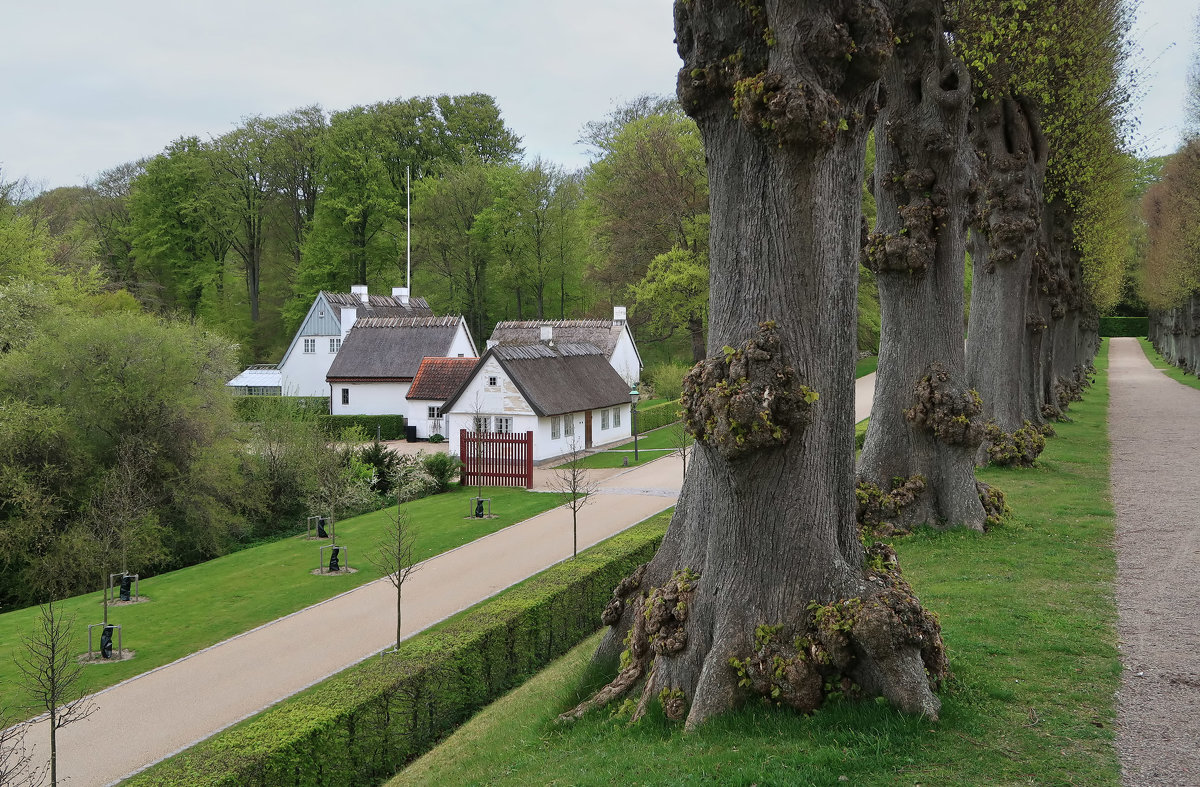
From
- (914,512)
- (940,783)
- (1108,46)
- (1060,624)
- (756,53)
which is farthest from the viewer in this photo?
(1108,46)

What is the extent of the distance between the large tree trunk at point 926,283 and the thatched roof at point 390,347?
103ft

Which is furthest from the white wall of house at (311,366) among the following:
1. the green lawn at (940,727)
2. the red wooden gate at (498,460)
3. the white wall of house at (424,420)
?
the green lawn at (940,727)

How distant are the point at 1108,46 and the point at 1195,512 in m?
11.7

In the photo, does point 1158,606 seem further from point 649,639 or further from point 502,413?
point 502,413

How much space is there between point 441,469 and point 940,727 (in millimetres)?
23221

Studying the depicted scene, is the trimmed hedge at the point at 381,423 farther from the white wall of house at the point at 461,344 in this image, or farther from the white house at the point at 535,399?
the white house at the point at 535,399

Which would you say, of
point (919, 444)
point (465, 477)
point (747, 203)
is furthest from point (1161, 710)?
point (465, 477)

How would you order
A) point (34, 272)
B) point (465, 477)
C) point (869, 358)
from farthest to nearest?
point (869, 358) → point (34, 272) → point (465, 477)

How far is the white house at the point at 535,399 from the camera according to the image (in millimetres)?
30984

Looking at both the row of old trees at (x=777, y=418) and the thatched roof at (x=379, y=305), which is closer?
the row of old trees at (x=777, y=418)

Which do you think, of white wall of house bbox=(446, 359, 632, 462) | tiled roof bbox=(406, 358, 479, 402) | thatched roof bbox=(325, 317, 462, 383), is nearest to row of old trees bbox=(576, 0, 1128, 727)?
white wall of house bbox=(446, 359, 632, 462)

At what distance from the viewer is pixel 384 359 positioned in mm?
43125

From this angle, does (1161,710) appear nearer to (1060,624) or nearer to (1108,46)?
(1060,624)

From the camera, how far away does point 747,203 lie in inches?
279
